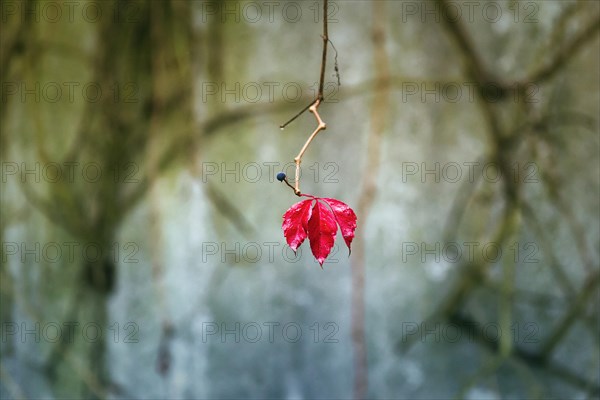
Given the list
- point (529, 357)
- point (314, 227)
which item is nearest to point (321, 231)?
point (314, 227)

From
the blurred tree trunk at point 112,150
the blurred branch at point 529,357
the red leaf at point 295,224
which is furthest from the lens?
the blurred tree trunk at point 112,150

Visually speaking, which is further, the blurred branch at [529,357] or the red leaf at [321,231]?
the blurred branch at [529,357]

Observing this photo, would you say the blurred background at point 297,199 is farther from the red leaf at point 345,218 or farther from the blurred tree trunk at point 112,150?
the red leaf at point 345,218

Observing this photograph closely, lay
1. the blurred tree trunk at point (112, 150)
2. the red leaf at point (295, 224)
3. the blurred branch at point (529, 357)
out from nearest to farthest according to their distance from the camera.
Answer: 1. the red leaf at point (295, 224)
2. the blurred branch at point (529, 357)
3. the blurred tree trunk at point (112, 150)

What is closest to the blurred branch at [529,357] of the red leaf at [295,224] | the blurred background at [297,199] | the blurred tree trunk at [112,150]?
the blurred background at [297,199]

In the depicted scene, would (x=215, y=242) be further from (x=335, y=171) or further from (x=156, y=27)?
(x=156, y=27)

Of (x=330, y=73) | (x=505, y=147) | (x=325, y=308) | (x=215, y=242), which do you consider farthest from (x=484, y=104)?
(x=215, y=242)
